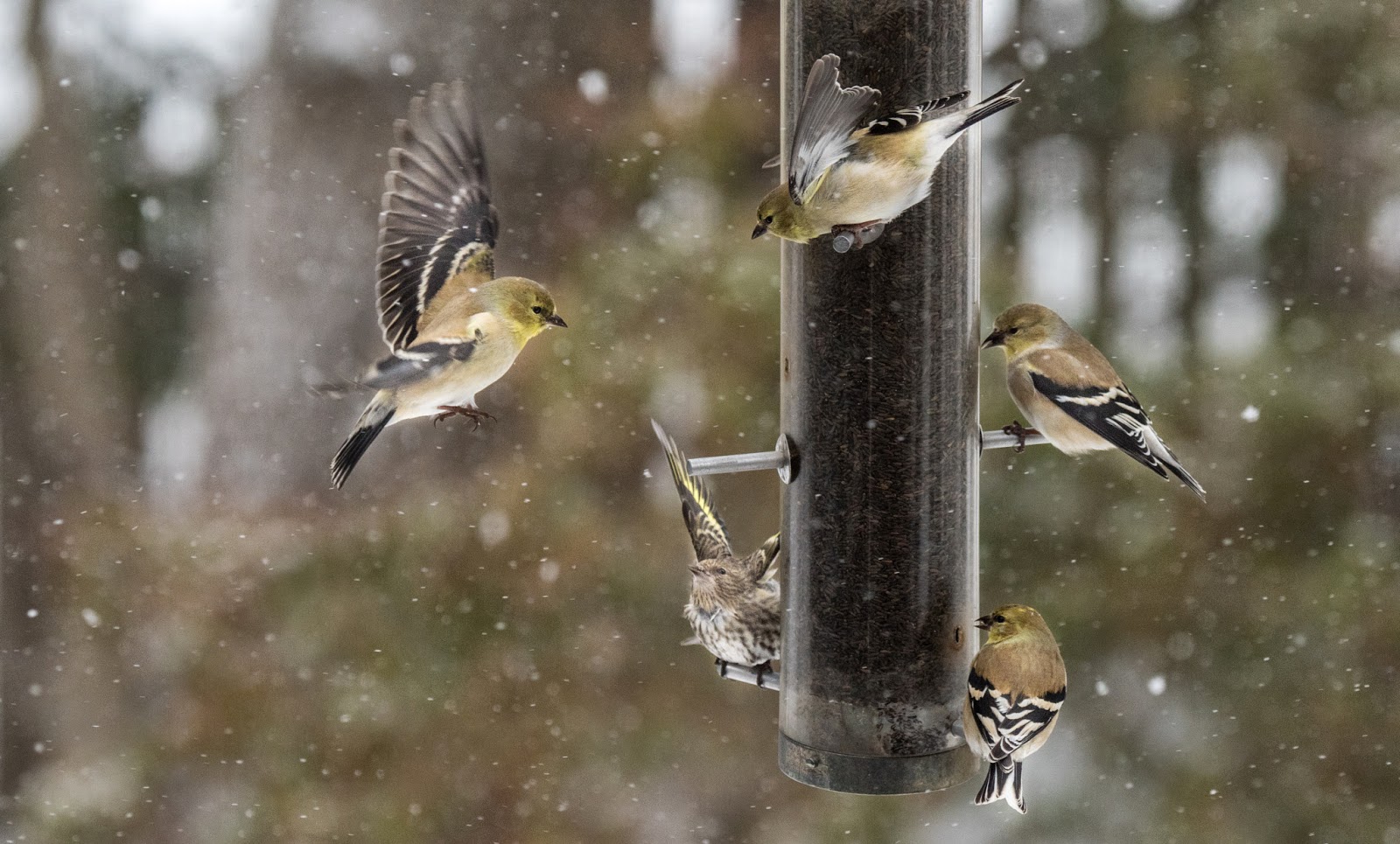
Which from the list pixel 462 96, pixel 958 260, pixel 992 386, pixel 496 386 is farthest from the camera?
pixel 496 386

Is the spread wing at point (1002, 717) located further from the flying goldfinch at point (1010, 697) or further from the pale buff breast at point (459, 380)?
the pale buff breast at point (459, 380)

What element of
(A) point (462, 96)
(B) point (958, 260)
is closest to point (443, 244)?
(A) point (462, 96)

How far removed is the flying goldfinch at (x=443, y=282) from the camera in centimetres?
291

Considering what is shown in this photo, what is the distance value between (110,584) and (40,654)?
0.65m

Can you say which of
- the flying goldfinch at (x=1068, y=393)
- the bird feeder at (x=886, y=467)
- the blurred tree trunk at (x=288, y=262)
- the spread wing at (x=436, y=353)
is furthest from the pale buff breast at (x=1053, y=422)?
the blurred tree trunk at (x=288, y=262)

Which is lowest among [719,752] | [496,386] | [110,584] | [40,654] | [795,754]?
[719,752]

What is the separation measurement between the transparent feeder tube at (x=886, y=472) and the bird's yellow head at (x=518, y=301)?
509 millimetres

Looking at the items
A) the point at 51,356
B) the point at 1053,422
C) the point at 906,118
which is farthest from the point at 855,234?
the point at 51,356

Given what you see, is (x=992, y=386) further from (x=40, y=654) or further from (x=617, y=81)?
(x=40, y=654)

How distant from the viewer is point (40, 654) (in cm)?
659

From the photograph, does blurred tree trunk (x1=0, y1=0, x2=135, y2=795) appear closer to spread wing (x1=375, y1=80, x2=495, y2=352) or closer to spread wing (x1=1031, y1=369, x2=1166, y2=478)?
spread wing (x1=375, y1=80, x2=495, y2=352)

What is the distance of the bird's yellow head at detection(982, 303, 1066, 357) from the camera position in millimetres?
3154

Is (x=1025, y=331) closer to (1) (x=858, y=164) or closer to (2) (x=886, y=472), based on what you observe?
(2) (x=886, y=472)

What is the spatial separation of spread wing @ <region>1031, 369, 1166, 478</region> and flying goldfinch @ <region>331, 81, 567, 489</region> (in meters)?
1.09
